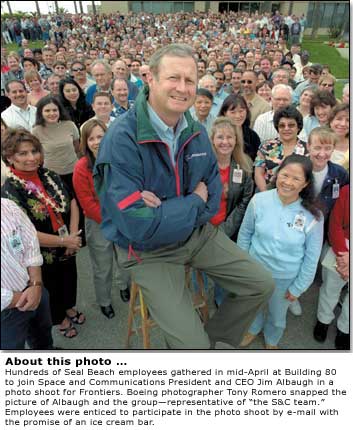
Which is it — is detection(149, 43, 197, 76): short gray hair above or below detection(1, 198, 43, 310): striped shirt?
above

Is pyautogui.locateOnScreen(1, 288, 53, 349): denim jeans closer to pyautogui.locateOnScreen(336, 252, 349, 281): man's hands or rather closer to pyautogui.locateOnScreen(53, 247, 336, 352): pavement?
pyautogui.locateOnScreen(53, 247, 336, 352): pavement

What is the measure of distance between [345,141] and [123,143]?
1961 millimetres

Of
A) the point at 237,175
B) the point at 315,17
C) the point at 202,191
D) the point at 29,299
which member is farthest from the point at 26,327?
the point at 315,17

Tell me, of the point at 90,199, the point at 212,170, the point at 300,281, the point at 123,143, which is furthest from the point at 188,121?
the point at 300,281

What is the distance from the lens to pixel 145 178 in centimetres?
140

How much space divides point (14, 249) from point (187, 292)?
0.83 meters

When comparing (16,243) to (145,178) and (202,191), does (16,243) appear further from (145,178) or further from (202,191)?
(202,191)

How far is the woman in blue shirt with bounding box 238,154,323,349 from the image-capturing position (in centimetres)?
188

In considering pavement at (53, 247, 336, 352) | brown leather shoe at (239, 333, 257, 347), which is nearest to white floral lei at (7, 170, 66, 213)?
pavement at (53, 247, 336, 352)

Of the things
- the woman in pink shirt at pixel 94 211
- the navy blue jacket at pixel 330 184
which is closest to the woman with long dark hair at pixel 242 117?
the navy blue jacket at pixel 330 184

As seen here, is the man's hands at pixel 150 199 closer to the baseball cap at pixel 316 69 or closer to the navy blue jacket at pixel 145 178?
the navy blue jacket at pixel 145 178

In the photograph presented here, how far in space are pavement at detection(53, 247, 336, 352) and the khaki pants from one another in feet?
1.83

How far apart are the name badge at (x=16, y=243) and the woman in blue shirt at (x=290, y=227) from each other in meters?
1.34

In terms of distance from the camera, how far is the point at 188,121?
1.54 meters
